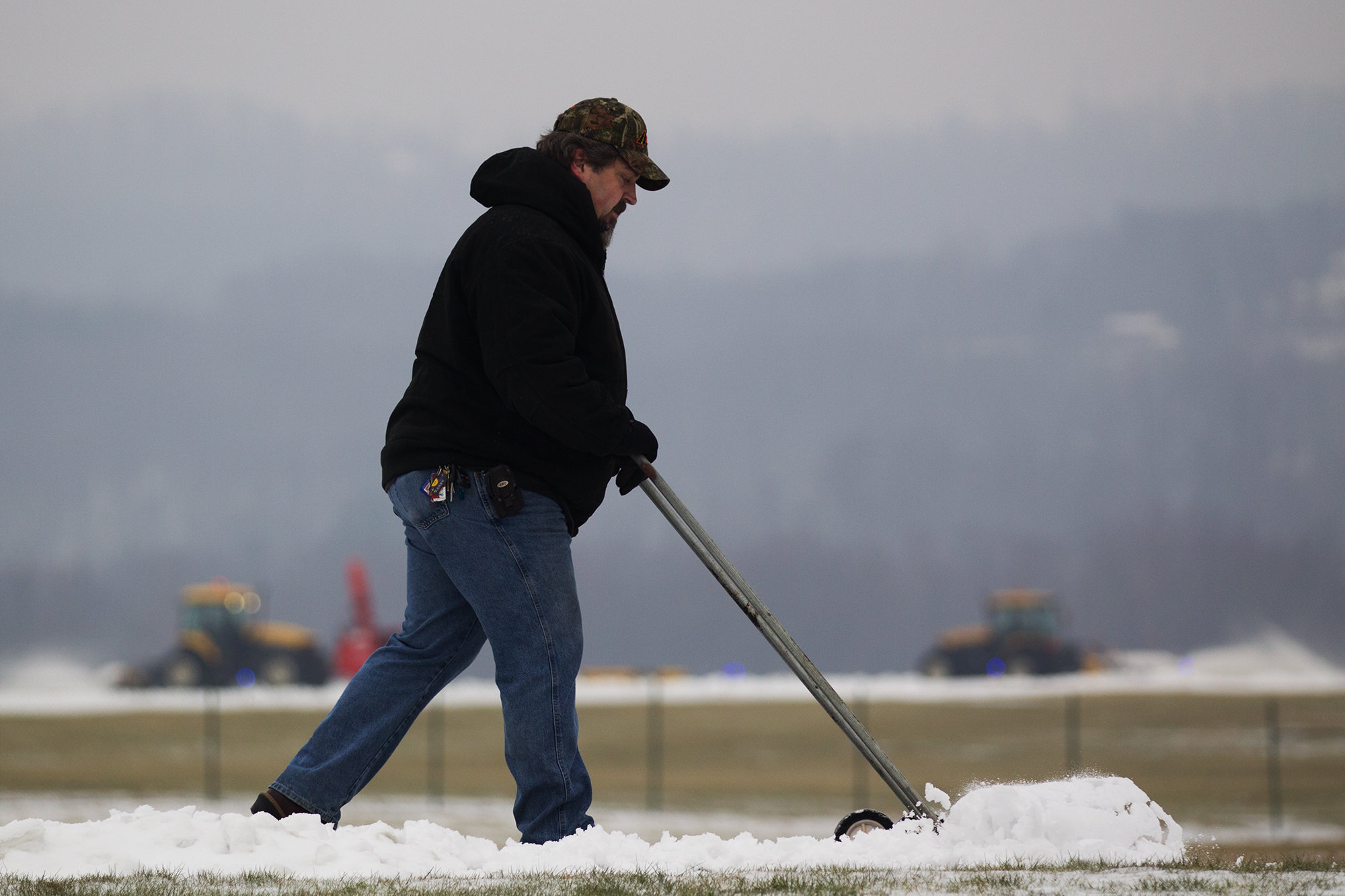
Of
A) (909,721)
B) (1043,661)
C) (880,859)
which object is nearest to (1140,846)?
(880,859)

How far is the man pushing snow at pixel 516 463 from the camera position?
10.1 ft

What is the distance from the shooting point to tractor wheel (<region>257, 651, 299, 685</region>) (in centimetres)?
3194

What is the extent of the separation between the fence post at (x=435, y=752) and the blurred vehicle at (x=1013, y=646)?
12.3 m

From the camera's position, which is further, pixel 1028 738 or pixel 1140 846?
pixel 1028 738

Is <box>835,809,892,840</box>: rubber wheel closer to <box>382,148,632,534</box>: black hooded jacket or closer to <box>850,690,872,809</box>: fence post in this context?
<box>382,148,632,534</box>: black hooded jacket

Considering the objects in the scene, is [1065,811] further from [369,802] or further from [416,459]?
[369,802]

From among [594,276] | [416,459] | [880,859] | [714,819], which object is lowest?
[714,819]

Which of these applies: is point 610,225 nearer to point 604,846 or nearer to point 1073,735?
point 604,846

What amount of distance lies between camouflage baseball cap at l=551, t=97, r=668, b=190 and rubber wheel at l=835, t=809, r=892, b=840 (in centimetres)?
153

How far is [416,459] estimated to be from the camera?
3.17 metres

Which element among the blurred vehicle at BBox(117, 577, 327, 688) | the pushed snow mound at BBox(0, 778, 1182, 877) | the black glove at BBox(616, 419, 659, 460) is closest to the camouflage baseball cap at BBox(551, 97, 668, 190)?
the black glove at BBox(616, 419, 659, 460)

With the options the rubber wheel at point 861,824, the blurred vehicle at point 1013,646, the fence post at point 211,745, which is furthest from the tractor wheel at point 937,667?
the rubber wheel at point 861,824

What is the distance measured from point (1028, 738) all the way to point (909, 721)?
275cm

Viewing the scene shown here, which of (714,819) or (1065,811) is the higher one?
(1065,811)
